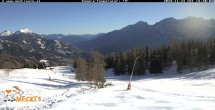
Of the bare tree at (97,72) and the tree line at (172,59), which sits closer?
the bare tree at (97,72)

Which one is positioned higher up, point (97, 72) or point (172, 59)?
point (172, 59)

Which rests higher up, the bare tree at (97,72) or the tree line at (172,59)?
the tree line at (172,59)

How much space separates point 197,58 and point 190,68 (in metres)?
4.74

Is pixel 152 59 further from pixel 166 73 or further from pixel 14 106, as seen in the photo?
pixel 14 106

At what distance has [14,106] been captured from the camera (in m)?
26.1

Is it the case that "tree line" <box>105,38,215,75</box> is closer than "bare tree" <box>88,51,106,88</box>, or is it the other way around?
"bare tree" <box>88,51,106,88</box>

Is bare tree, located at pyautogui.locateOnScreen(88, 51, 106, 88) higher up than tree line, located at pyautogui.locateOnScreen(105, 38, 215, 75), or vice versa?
tree line, located at pyautogui.locateOnScreen(105, 38, 215, 75)

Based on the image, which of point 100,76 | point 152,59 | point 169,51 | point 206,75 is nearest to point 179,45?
point 169,51

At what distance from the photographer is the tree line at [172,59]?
388ft

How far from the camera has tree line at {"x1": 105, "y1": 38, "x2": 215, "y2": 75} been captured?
118m

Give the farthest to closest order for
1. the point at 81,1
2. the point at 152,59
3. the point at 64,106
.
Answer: the point at 152,59 → the point at 81,1 → the point at 64,106

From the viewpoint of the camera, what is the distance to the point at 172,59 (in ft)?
417

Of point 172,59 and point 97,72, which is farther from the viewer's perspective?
point 172,59

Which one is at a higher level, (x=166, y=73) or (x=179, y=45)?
(x=179, y=45)
